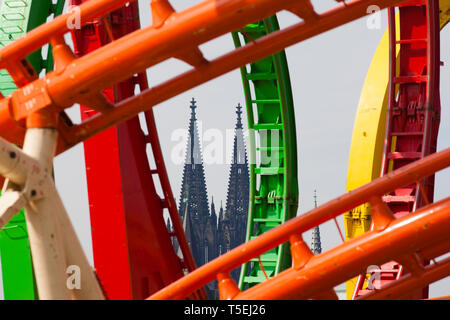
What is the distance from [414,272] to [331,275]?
952 mm

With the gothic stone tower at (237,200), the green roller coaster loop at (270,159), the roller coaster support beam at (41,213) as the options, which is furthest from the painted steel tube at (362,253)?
the gothic stone tower at (237,200)

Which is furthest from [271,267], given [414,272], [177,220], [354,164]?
[414,272]

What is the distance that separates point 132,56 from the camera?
5027 mm

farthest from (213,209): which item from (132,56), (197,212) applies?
(132,56)

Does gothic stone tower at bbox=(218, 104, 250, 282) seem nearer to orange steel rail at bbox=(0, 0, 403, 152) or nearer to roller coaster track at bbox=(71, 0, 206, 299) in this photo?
roller coaster track at bbox=(71, 0, 206, 299)

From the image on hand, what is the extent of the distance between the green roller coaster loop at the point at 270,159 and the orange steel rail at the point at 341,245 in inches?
309

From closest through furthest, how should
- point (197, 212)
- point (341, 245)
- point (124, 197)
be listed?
1. point (341, 245)
2. point (124, 197)
3. point (197, 212)

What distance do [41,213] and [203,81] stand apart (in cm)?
139

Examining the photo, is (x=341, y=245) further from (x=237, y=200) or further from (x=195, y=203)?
(x=237, y=200)

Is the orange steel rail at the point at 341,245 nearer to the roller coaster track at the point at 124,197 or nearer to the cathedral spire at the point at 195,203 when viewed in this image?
the roller coaster track at the point at 124,197

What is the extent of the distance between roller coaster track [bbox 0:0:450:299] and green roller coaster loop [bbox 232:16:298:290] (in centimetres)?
→ 784

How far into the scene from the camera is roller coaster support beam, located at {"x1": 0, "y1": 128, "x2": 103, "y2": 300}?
15.5 ft

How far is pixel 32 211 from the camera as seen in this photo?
4.83 meters
